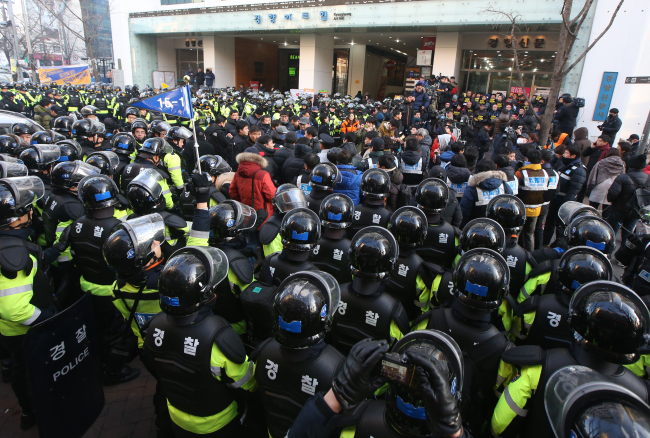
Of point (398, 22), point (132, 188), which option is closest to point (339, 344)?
point (132, 188)

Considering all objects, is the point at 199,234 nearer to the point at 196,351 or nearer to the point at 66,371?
the point at 66,371

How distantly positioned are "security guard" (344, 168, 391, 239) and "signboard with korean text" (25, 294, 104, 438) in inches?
119

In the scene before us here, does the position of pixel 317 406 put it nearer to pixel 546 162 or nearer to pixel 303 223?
pixel 303 223

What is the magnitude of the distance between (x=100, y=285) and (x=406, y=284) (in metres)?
3.00

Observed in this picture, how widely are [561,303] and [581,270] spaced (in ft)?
0.88

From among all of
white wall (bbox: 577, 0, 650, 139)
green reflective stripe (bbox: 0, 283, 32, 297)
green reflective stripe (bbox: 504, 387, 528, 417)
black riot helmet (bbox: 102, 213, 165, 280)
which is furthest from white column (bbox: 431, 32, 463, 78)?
green reflective stripe (bbox: 0, 283, 32, 297)

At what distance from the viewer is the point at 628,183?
20.5 ft

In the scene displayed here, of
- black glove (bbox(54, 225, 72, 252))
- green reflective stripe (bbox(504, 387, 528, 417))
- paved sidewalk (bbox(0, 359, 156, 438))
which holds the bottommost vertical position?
paved sidewalk (bbox(0, 359, 156, 438))

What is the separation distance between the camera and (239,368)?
7.43 feet

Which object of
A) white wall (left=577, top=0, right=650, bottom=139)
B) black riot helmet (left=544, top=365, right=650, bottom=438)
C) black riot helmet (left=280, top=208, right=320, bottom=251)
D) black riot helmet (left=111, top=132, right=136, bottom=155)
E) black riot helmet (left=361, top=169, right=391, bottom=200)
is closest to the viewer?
black riot helmet (left=544, top=365, right=650, bottom=438)

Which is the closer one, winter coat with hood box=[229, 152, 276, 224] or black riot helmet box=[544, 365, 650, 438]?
black riot helmet box=[544, 365, 650, 438]

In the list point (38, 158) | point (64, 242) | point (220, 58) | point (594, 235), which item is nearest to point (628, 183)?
point (594, 235)

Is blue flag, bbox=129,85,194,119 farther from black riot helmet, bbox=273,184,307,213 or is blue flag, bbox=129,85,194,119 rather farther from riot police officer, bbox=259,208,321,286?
riot police officer, bbox=259,208,321,286

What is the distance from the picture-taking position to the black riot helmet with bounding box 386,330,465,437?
141cm
